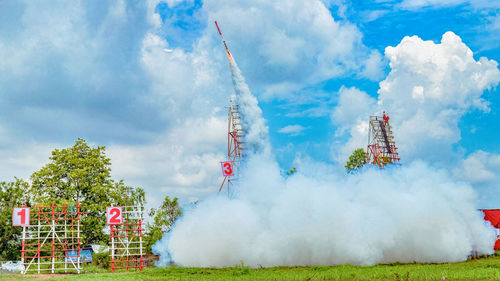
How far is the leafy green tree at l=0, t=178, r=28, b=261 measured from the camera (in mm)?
58719

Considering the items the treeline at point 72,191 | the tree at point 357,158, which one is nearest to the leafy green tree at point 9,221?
the treeline at point 72,191

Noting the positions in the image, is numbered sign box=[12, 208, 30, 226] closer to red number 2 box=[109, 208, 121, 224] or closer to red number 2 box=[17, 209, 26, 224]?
red number 2 box=[17, 209, 26, 224]

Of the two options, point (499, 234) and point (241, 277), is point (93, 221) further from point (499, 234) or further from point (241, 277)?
point (499, 234)

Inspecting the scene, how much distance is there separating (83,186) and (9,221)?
9.21 meters

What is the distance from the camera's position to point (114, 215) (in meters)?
47.3

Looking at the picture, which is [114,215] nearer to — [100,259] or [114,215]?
[114,215]

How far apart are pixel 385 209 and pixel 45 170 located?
131ft

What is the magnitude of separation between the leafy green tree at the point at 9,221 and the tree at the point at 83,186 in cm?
171

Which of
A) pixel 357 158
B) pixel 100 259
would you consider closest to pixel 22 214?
pixel 100 259

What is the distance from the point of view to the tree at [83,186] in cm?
5916

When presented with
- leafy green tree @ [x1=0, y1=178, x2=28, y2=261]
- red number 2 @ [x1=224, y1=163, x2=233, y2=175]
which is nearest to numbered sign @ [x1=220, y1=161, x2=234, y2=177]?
red number 2 @ [x1=224, y1=163, x2=233, y2=175]

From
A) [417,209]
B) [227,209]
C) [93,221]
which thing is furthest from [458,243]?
[93,221]

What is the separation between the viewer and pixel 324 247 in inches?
1590

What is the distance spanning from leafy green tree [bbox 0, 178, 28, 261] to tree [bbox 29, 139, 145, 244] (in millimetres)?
1707
